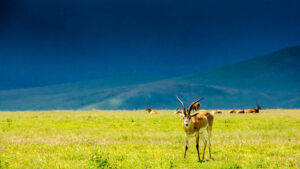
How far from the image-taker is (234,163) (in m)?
13.2

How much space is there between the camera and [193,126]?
14.3m

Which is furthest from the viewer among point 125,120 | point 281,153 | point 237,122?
point 125,120

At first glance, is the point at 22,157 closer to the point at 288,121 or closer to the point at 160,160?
the point at 160,160

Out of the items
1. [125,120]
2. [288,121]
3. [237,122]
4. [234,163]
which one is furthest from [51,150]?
[288,121]

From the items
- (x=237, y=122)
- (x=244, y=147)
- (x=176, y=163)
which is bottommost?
(x=176, y=163)

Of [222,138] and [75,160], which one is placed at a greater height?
[222,138]

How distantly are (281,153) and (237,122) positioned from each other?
16.5m

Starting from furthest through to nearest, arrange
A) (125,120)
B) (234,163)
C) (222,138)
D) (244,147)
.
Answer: (125,120) < (222,138) < (244,147) < (234,163)

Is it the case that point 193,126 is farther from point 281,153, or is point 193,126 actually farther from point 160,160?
point 281,153

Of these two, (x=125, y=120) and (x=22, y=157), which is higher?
(x=125, y=120)

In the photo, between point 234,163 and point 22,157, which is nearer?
point 234,163

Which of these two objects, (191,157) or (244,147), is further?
(244,147)

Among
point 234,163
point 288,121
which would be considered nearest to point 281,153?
point 234,163

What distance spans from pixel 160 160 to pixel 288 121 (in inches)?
902
